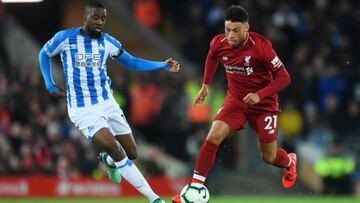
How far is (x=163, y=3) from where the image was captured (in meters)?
25.0

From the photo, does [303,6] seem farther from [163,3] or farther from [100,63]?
[100,63]

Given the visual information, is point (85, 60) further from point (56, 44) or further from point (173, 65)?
point (173, 65)

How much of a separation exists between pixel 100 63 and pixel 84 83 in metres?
0.31

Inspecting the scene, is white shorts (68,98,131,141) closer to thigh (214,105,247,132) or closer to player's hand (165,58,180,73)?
player's hand (165,58,180,73)

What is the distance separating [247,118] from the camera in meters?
12.9

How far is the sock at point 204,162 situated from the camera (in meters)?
12.3

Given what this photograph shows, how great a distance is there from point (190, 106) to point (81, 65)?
864cm

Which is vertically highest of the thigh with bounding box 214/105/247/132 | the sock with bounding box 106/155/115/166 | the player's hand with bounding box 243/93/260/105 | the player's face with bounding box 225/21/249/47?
the player's face with bounding box 225/21/249/47

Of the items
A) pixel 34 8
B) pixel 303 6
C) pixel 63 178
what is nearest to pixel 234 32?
pixel 63 178

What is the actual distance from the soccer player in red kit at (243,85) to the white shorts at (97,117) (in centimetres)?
101

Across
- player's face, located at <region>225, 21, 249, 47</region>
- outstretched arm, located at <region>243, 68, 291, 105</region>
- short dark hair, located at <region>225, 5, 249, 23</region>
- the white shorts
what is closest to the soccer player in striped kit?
the white shorts

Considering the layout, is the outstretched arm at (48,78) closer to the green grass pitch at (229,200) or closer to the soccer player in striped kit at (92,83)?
the soccer player in striped kit at (92,83)

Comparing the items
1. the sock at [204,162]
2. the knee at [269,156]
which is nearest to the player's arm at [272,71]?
the sock at [204,162]

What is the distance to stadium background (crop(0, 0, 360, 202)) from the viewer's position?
20.4m
